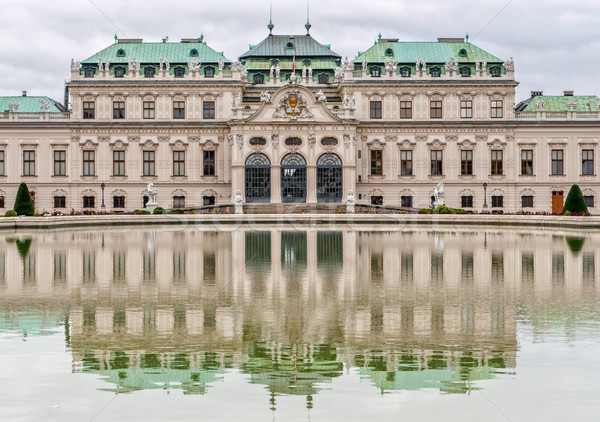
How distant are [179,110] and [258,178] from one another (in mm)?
10617

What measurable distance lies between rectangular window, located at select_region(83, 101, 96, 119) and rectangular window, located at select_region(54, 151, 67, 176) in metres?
4.15

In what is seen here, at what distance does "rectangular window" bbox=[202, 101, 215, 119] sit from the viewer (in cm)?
7375

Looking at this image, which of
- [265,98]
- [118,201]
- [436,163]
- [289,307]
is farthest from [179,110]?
[289,307]

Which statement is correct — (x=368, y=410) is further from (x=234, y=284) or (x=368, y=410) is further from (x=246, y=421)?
(x=234, y=284)

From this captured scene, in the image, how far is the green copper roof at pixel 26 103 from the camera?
250 feet

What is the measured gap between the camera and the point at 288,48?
253 feet

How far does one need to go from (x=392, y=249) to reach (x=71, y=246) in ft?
43.8

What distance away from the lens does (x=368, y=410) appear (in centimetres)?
900

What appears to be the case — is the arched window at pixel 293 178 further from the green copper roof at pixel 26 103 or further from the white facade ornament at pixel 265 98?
the green copper roof at pixel 26 103

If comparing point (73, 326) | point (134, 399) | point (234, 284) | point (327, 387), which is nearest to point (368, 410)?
point (327, 387)

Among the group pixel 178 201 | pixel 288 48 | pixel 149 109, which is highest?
pixel 288 48

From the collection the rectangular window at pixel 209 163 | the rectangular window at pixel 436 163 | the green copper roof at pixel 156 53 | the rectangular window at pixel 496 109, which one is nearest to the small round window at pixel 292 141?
the rectangular window at pixel 209 163

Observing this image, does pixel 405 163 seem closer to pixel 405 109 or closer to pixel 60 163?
pixel 405 109

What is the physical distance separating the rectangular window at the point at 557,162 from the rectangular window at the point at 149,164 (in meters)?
38.3
